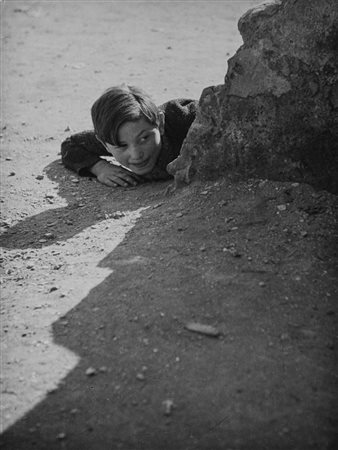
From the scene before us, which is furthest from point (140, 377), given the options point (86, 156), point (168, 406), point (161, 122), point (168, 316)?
point (86, 156)

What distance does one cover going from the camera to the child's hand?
4.01 metres

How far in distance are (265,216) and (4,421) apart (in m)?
1.61

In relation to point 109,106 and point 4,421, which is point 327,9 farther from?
point 4,421

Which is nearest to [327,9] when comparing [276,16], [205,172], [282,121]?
[276,16]

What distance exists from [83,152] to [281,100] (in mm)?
1945

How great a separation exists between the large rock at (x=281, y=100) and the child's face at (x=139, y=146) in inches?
27.2

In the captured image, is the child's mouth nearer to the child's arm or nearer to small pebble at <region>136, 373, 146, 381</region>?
the child's arm

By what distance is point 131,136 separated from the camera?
12.3 feet

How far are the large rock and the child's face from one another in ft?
2.27

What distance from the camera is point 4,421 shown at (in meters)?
2.06

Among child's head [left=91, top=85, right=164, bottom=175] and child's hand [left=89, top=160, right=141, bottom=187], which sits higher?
child's head [left=91, top=85, right=164, bottom=175]

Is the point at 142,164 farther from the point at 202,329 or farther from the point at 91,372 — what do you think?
the point at 91,372

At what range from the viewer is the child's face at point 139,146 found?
3734 mm

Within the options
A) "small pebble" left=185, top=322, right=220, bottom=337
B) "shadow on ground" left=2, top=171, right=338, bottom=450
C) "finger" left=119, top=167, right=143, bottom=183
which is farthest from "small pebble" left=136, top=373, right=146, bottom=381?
"finger" left=119, top=167, right=143, bottom=183
